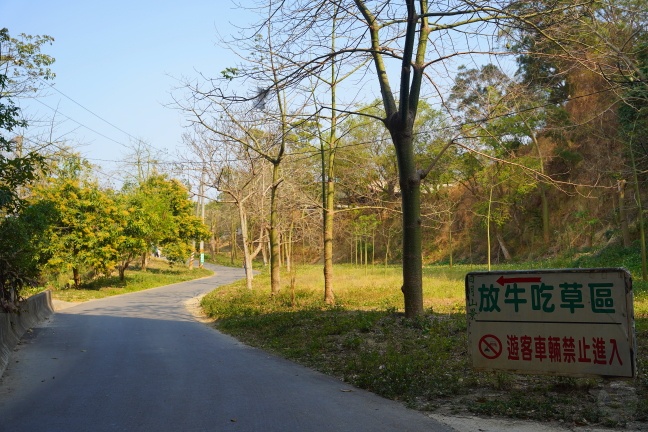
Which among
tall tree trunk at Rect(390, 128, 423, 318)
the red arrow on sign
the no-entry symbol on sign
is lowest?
the no-entry symbol on sign

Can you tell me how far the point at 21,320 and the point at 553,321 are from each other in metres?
15.0

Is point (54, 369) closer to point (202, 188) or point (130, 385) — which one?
point (130, 385)

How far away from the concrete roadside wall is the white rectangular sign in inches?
333

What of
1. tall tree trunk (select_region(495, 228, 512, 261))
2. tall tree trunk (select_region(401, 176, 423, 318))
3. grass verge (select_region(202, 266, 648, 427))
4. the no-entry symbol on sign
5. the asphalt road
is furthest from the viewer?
tall tree trunk (select_region(495, 228, 512, 261))

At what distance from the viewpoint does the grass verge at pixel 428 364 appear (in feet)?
22.7

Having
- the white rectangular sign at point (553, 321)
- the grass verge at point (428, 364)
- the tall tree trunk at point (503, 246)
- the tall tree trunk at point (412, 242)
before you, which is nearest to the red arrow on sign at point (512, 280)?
the white rectangular sign at point (553, 321)

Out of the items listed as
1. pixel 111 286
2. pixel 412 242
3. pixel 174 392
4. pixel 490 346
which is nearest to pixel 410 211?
pixel 412 242

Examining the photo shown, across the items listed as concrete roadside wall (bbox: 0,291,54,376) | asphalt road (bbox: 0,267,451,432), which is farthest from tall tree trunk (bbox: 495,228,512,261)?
asphalt road (bbox: 0,267,451,432)

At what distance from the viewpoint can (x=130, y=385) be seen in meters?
9.17

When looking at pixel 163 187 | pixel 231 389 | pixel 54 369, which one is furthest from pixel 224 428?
pixel 163 187

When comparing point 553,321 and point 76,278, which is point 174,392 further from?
point 76,278

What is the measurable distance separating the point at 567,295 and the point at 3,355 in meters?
10.5

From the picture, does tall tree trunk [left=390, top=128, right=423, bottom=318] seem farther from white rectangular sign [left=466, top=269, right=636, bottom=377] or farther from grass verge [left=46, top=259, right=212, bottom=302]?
grass verge [left=46, top=259, right=212, bottom=302]

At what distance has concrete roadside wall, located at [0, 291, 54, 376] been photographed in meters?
12.5
